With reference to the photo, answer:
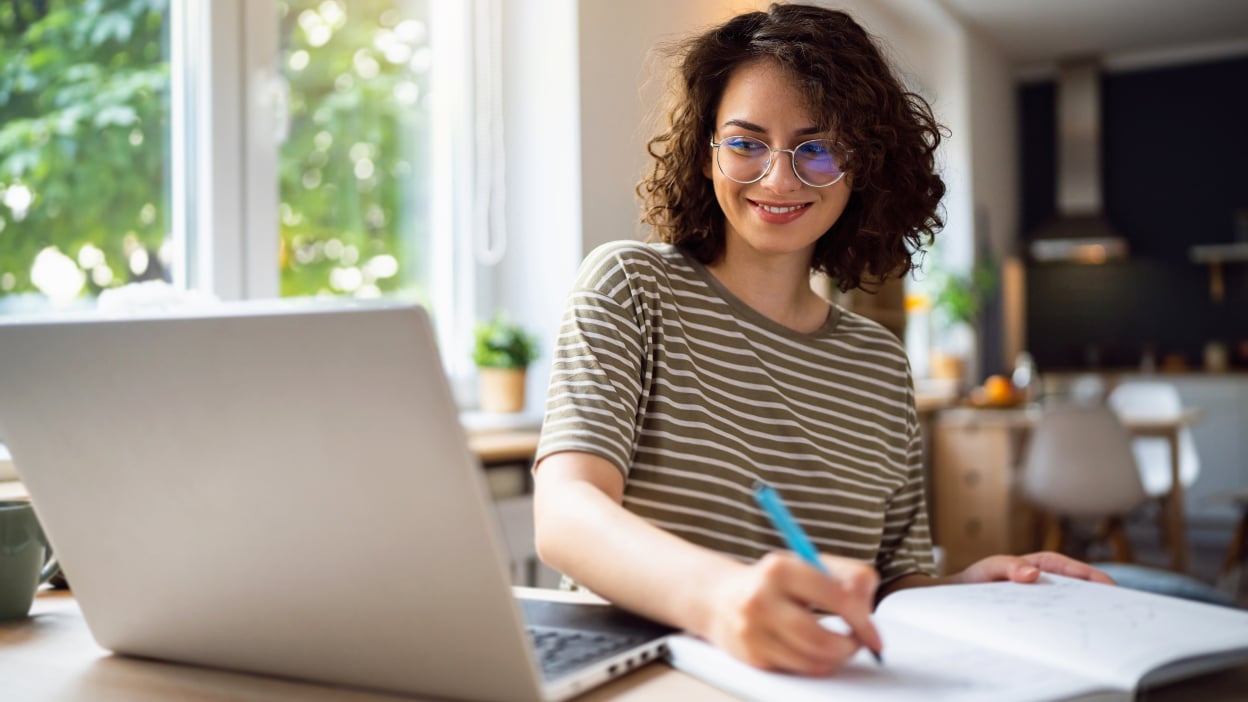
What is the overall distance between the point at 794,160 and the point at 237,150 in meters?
1.56

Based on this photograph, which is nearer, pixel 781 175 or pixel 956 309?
pixel 781 175

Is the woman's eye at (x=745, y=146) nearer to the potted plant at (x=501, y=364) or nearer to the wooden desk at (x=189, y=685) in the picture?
the wooden desk at (x=189, y=685)

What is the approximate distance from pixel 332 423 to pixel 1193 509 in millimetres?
6650

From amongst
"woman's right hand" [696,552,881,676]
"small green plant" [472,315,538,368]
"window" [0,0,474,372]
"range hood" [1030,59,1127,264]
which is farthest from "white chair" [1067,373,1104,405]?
"woman's right hand" [696,552,881,676]

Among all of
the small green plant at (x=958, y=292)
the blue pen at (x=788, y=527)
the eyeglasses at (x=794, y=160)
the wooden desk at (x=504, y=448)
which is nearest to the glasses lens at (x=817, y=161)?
the eyeglasses at (x=794, y=160)

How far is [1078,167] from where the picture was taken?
6875 millimetres

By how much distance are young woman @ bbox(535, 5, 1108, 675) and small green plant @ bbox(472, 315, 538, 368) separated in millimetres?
1585

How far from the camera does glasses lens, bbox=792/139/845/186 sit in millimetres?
1027

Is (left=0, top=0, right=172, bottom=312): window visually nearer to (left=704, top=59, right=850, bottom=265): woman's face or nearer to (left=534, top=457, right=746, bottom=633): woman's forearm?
(left=704, top=59, right=850, bottom=265): woman's face

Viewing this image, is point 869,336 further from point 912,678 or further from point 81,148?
point 81,148

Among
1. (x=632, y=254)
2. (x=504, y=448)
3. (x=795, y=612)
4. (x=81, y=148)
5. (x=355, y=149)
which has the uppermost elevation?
(x=355, y=149)

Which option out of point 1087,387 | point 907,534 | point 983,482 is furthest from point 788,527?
point 1087,387

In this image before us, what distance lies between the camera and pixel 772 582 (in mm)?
548

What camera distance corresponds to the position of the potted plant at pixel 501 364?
273 cm
